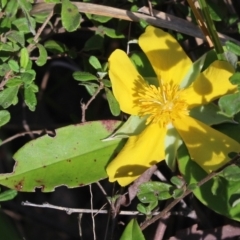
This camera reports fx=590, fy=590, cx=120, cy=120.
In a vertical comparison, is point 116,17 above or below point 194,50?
above

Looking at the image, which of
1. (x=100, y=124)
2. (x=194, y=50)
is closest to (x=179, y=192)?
(x=100, y=124)

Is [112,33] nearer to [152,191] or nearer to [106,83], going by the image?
[106,83]

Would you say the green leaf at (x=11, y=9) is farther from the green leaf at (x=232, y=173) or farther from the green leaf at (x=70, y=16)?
the green leaf at (x=232, y=173)

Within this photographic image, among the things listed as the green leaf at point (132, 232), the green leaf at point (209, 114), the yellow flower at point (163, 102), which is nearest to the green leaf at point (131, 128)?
the yellow flower at point (163, 102)

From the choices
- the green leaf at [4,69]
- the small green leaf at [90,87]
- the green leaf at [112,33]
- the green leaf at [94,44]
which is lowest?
the small green leaf at [90,87]

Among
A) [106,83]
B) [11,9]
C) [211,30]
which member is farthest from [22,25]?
[211,30]

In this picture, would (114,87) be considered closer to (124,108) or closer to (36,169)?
(124,108)

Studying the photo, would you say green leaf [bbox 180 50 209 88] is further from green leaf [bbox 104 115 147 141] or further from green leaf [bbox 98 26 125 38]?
green leaf [bbox 98 26 125 38]
